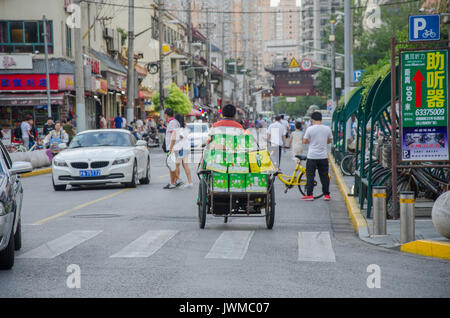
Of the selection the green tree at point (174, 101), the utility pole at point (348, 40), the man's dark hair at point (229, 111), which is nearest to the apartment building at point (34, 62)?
the utility pole at point (348, 40)

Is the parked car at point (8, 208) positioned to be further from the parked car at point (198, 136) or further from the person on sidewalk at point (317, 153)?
the parked car at point (198, 136)

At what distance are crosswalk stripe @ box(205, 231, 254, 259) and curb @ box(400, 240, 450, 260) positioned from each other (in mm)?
2017

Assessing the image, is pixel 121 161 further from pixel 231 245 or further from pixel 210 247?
pixel 210 247

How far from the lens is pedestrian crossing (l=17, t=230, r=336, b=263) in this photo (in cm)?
995

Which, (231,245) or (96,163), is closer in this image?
(231,245)

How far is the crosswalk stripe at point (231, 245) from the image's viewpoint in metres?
9.97

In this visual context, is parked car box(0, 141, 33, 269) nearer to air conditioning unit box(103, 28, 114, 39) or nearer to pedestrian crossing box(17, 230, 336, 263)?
pedestrian crossing box(17, 230, 336, 263)

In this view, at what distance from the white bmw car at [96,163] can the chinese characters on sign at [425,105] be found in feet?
27.8

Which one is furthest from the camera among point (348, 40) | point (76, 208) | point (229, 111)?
point (348, 40)

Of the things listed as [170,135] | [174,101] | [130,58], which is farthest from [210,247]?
[174,101]

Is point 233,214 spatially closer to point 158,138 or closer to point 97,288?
point 97,288

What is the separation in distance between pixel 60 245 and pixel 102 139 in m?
10.4

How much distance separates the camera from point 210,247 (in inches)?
422
